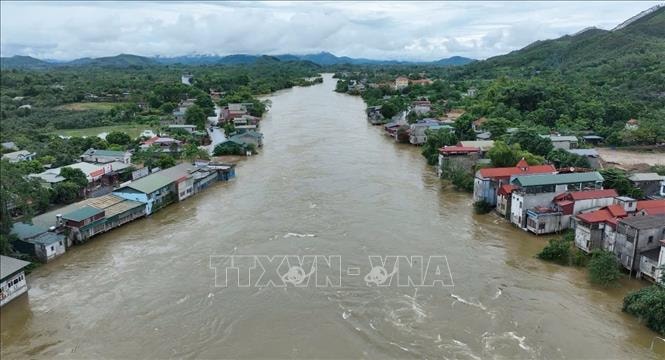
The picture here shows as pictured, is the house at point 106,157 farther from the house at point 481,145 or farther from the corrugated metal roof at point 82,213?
the house at point 481,145

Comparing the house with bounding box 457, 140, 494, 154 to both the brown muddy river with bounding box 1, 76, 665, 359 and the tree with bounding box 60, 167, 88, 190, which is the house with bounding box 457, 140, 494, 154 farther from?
the tree with bounding box 60, 167, 88, 190

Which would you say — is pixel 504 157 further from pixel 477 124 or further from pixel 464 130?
pixel 477 124

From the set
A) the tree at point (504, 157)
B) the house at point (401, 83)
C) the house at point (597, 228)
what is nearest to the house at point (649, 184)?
the house at point (597, 228)

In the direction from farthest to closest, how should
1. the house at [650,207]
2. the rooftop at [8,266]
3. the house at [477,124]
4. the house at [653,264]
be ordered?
the house at [477,124] → the house at [650,207] → the house at [653,264] → the rooftop at [8,266]

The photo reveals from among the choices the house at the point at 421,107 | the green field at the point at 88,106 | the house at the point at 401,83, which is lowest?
the house at the point at 421,107

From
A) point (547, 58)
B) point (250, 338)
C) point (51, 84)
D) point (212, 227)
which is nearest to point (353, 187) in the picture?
point (212, 227)

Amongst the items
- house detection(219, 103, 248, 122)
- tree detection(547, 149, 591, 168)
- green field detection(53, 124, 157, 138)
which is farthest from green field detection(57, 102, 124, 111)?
tree detection(547, 149, 591, 168)

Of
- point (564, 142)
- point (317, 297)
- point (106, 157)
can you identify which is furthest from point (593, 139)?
point (106, 157)
